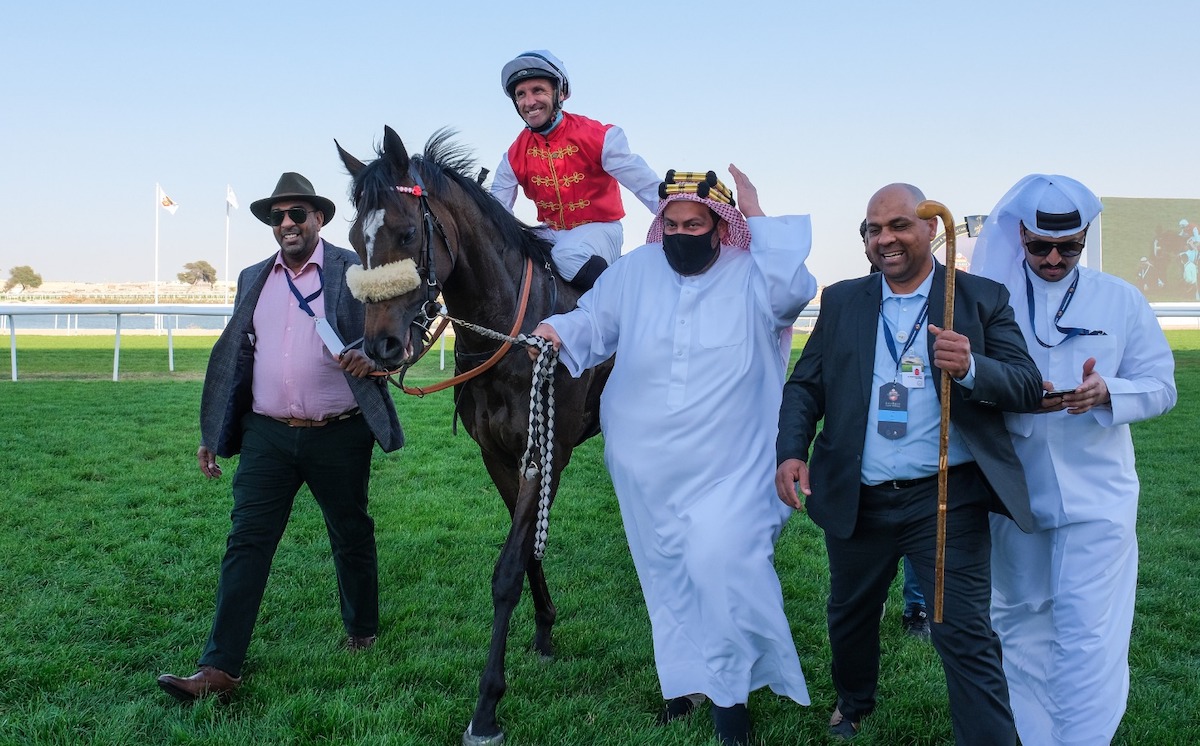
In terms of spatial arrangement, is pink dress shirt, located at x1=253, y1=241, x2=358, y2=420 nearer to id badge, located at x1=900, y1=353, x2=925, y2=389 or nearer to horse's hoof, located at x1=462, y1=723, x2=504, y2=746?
horse's hoof, located at x1=462, y1=723, x2=504, y2=746

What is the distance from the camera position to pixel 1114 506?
3166 mm

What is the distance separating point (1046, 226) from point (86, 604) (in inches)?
192

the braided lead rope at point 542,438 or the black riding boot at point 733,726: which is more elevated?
the braided lead rope at point 542,438

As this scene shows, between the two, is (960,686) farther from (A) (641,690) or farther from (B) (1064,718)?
(A) (641,690)

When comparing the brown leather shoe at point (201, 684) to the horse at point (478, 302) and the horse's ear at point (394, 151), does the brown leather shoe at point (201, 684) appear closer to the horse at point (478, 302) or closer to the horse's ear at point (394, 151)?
the horse at point (478, 302)

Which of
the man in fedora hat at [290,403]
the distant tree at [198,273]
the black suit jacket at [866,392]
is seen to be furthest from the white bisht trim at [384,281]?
the distant tree at [198,273]

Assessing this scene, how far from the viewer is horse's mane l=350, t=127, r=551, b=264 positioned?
3.56m

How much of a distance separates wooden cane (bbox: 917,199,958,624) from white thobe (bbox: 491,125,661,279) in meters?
1.88

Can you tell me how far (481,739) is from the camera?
10.9 feet

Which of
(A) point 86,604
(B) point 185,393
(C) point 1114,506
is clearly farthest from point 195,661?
(B) point 185,393

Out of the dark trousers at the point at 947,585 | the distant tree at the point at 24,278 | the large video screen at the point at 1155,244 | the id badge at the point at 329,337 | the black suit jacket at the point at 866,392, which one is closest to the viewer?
the dark trousers at the point at 947,585

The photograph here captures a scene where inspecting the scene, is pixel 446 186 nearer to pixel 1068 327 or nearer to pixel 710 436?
pixel 710 436

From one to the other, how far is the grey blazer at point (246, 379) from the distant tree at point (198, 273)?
79.9 metres

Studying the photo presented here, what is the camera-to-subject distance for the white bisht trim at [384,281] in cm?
332
